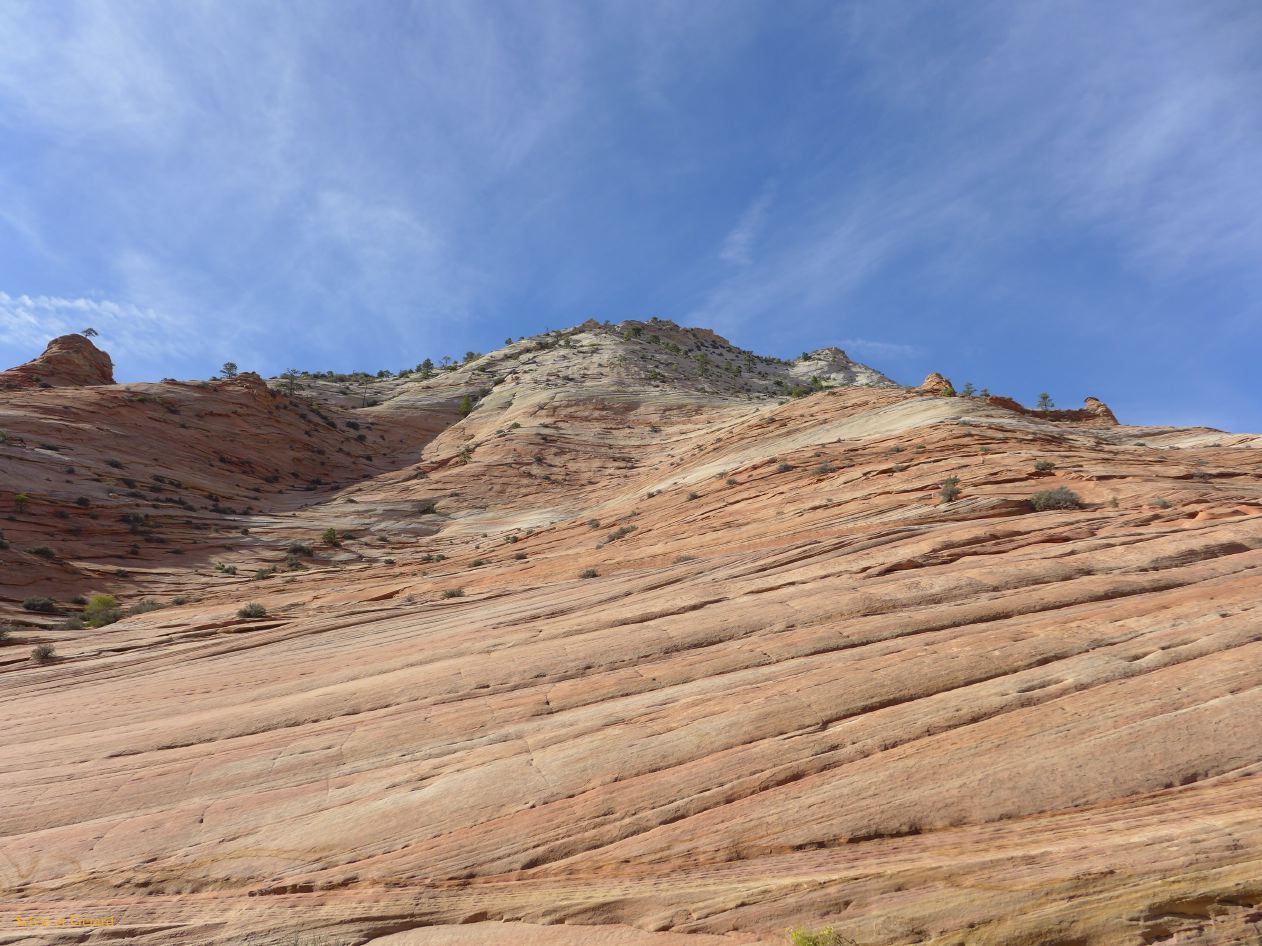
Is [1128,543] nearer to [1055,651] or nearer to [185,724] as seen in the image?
[1055,651]

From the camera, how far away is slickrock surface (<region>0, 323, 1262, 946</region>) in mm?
5531

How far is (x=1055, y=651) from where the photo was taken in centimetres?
831

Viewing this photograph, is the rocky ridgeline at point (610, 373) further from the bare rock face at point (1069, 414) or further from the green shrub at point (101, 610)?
the green shrub at point (101, 610)

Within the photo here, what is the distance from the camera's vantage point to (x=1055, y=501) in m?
14.4

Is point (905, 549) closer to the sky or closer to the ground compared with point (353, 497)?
closer to the ground

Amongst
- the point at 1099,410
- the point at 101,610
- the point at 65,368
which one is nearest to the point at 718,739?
the point at 101,610

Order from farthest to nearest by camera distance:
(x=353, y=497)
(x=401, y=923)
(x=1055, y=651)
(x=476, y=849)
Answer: (x=353, y=497)
(x=1055, y=651)
(x=476, y=849)
(x=401, y=923)

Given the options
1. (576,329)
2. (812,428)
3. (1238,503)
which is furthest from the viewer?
(576,329)

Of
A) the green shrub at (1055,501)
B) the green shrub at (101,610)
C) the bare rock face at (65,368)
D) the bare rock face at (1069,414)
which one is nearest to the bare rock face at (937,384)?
the bare rock face at (1069,414)

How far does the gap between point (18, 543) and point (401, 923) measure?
27.4 meters

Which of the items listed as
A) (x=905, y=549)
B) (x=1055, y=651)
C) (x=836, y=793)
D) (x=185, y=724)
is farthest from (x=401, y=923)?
(x=905, y=549)

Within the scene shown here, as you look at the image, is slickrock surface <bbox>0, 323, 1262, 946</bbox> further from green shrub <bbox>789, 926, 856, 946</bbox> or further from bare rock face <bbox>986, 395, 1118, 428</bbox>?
bare rock face <bbox>986, 395, 1118, 428</bbox>

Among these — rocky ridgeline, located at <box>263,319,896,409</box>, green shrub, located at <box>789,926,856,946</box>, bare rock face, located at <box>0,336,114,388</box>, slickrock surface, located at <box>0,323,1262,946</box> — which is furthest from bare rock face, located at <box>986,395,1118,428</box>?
bare rock face, located at <box>0,336,114,388</box>

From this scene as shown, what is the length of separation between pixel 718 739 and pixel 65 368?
61.2 m
